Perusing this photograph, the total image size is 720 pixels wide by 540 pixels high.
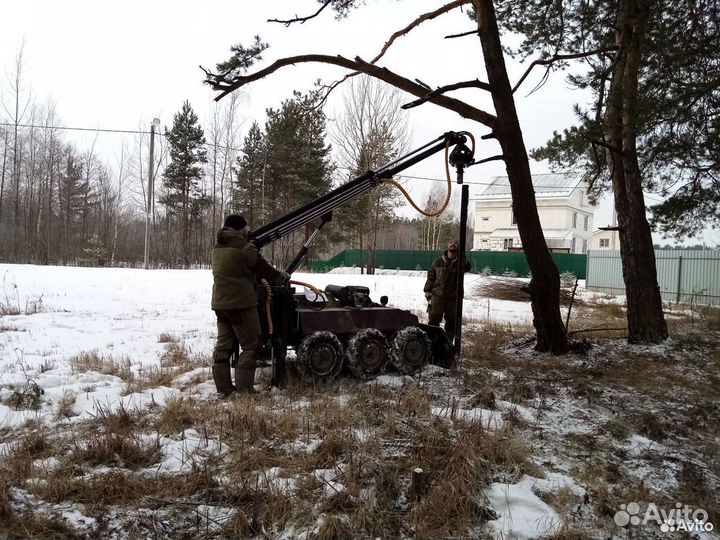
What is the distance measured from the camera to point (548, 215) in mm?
38969

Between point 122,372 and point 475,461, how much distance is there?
4.16 m

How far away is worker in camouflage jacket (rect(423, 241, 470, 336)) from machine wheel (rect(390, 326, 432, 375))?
1.77 meters

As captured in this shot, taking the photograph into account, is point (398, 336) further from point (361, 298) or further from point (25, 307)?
point (25, 307)

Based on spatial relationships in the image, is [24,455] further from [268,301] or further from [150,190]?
[150,190]

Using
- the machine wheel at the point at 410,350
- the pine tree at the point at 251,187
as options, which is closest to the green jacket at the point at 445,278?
the machine wheel at the point at 410,350

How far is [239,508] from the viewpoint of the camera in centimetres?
267

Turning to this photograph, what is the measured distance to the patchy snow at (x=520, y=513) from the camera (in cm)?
261

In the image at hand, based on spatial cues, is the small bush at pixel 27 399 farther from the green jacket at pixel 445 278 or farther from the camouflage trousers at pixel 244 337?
the green jacket at pixel 445 278

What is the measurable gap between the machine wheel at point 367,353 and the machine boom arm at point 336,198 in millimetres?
1491

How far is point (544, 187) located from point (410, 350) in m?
38.9

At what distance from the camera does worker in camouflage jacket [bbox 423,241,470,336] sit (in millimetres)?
7469

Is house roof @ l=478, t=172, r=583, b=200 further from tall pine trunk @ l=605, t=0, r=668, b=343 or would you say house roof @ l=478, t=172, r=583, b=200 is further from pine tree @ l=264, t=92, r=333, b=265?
tall pine trunk @ l=605, t=0, r=668, b=343

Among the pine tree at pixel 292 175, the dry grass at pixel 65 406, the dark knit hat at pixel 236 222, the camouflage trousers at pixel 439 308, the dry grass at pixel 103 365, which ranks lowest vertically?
the dry grass at pixel 65 406

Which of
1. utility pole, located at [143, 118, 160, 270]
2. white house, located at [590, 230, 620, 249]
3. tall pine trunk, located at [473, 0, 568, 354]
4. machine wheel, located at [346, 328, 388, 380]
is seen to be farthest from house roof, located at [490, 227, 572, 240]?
machine wheel, located at [346, 328, 388, 380]
